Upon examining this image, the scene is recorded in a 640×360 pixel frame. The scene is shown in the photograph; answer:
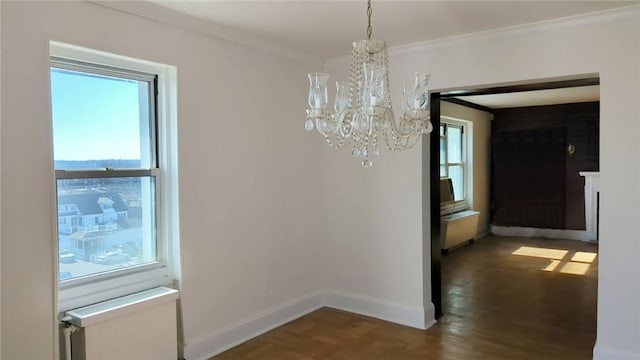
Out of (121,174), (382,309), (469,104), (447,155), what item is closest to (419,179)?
(382,309)

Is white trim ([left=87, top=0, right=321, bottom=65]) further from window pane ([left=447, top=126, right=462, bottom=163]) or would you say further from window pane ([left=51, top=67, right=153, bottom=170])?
window pane ([left=447, top=126, right=462, bottom=163])

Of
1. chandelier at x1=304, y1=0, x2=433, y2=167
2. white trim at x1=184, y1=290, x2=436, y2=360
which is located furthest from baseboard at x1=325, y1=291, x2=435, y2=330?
chandelier at x1=304, y1=0, x2=433, y2=167

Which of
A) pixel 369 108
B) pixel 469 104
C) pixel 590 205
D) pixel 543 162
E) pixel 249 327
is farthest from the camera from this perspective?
pixel 543 162

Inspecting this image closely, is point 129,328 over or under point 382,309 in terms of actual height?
over

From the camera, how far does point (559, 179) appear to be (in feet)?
26.7

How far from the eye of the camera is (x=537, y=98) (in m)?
7.34

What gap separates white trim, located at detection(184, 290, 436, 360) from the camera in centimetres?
340

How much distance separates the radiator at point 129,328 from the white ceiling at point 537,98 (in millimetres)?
5108

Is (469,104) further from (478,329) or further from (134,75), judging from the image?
(134,75)

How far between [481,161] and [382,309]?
17.0ft

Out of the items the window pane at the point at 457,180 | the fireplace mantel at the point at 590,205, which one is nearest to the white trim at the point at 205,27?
the window pane at the point at 457,180

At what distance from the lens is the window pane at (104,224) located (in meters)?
2.70

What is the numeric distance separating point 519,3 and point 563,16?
511mm

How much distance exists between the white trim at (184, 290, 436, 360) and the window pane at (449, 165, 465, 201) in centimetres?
412
